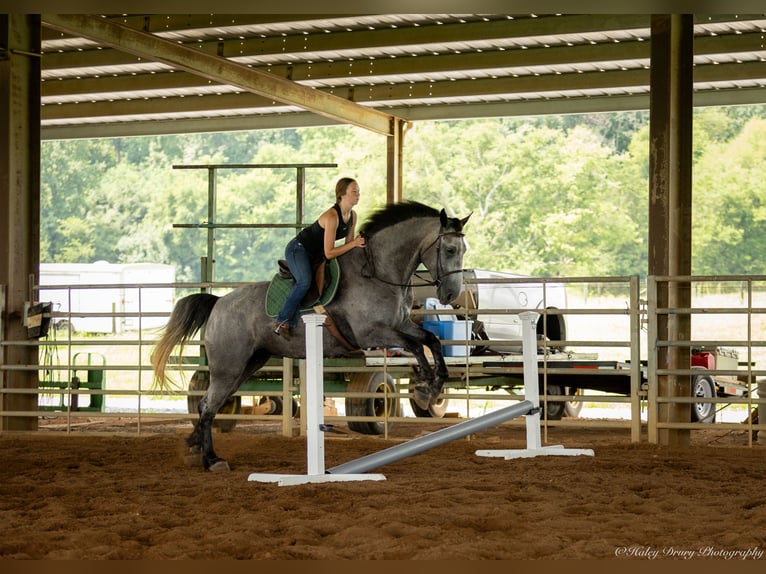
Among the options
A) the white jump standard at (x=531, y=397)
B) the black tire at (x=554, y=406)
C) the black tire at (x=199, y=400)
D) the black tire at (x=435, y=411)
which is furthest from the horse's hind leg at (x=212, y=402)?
the black tire at (x=435, y=411)

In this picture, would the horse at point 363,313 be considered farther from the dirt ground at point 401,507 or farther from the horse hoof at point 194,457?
the dirt ground at point 401,507

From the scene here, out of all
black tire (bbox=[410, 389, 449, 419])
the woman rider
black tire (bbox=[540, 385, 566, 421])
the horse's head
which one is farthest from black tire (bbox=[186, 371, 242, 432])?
the horse's head

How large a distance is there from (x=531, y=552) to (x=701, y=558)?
70 centimetres

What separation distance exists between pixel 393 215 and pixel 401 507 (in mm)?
2650

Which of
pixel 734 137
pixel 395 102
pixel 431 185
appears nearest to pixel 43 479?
pixel 395 102

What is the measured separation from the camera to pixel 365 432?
36.5ft

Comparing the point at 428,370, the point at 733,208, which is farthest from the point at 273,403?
the point at 733,208

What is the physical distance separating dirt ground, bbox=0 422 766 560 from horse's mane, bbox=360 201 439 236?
6.08 feet

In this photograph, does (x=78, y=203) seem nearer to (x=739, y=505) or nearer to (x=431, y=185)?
(x=431, y=185)

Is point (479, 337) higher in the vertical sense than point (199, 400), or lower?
higher

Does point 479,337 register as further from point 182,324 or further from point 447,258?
point 447,258

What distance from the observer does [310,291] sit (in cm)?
718

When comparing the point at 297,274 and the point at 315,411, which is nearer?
the point at 315,411

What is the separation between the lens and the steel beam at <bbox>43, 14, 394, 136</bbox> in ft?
35.9
